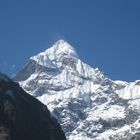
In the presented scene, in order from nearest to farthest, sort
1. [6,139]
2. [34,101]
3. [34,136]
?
[6,139], [34,136], [34,101]

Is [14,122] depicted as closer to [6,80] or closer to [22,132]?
[22,132]

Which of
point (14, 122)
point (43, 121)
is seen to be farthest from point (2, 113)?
point (43, 121)

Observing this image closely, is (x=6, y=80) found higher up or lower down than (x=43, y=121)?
higher up

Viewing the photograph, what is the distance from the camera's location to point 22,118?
97.9 m

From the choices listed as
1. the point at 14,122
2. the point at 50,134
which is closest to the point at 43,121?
the point at 50,134

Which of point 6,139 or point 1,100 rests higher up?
point 1,100

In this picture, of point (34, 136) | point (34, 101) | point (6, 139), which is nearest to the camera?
point (6, 139)

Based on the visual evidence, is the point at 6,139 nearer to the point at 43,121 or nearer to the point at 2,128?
the point at 2,128

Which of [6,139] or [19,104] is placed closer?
[6,139]

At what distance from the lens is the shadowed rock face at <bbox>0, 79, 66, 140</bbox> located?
94250 mm

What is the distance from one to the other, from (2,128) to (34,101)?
1385cm

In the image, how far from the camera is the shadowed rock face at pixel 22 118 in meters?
94.2

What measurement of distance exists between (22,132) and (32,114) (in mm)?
5972

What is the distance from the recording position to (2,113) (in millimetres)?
95750
